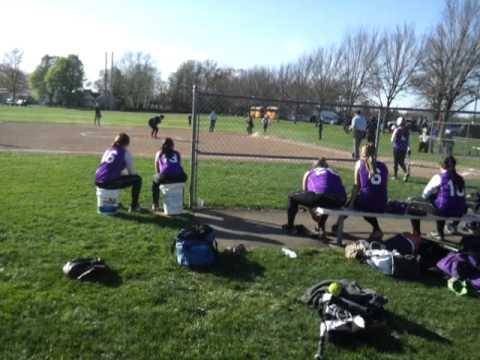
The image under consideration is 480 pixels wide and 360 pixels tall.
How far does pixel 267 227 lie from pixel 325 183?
129 cm

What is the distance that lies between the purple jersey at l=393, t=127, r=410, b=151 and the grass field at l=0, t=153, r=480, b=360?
8605 mm

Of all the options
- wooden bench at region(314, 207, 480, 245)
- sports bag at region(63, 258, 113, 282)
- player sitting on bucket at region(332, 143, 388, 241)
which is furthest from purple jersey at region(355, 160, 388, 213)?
sports bag at region(63, 258, 113, 282)

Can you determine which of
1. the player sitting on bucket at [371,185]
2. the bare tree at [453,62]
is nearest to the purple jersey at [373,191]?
the player sitting on bucket at [371,185]

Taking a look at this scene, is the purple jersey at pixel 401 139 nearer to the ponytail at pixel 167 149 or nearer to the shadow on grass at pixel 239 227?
the shadow on grass at pixel 239 227

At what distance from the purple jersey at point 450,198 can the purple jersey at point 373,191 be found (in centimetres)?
93

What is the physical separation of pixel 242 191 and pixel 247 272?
492 centimetres

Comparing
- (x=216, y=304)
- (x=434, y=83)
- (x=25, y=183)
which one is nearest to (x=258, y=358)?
(x=216, y=304)

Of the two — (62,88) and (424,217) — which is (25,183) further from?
(62,88)

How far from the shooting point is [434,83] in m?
47.1

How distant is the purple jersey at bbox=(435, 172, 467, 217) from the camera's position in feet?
22.3

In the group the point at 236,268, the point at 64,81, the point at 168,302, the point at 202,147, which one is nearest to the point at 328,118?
the point at 202,147

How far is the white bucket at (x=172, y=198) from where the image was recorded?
24.4 feet

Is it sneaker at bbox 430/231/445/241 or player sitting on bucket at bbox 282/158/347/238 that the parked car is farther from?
player sitting on bucket at bbox 282/158/347/238

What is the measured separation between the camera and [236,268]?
5328mm
